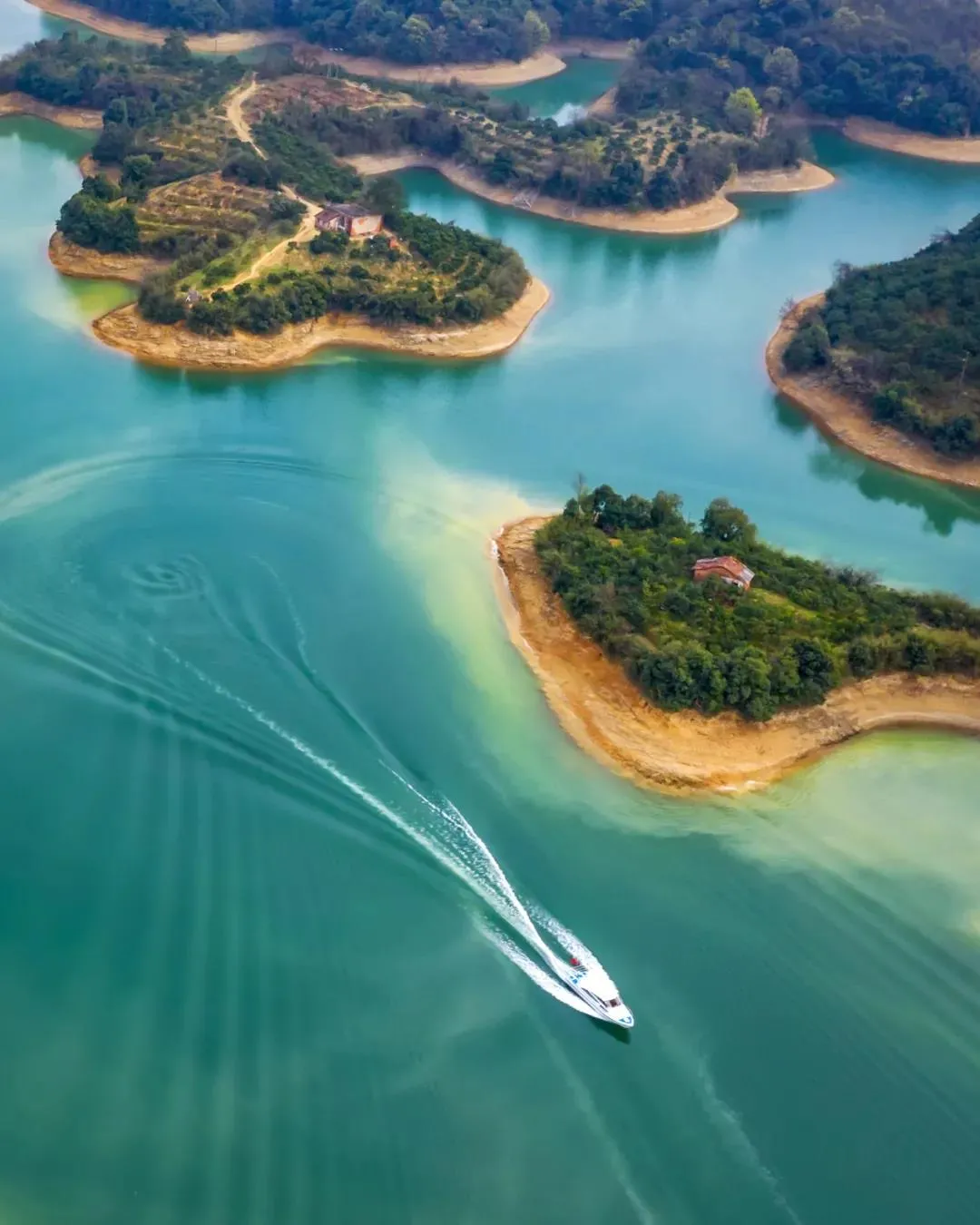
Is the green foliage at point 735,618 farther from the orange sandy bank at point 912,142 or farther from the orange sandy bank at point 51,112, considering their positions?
the orange sandy bank at point 912,142

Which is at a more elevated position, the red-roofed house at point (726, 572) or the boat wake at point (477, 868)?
the red-roofed house at point (726, 572)

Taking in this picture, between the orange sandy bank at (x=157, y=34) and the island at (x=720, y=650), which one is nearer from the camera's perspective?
the island at (x=720, y=650)

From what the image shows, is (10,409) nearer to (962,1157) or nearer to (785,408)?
(785,408)

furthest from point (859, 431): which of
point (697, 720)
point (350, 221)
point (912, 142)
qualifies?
point (912, 142)

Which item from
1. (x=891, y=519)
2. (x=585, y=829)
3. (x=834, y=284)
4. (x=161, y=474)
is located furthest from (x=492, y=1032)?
(x=834, y=284)

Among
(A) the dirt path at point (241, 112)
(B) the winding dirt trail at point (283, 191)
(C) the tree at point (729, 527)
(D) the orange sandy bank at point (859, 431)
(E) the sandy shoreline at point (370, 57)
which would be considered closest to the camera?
(C) the tree at point (729, 527)

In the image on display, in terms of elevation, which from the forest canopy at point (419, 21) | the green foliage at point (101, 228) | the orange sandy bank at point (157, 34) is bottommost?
the green foliage at point (101, 228)

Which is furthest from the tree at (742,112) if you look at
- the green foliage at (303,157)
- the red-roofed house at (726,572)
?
the red-roofed house at (726,572)

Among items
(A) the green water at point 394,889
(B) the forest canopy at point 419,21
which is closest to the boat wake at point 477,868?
(A) the green water at point 394,889

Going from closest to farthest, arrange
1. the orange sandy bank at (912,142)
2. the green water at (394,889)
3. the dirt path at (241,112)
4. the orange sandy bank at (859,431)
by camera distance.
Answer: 1. the green water at (394,889)
2. the orange sandy bank at (859,431)
3. the dirt path at (241,112)
4. the orange sandy bank at (912,142)
